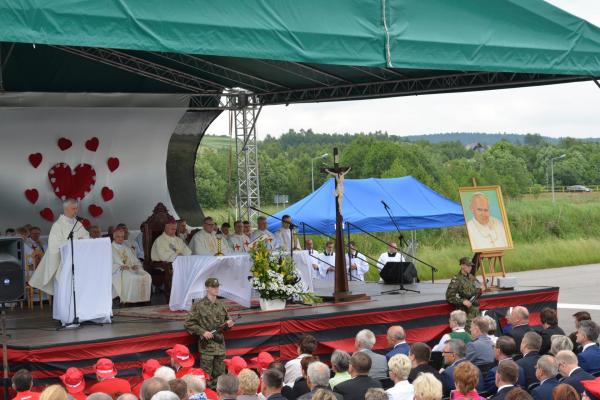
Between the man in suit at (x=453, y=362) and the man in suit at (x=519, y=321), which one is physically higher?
the man in suit at (x=519, y=321)

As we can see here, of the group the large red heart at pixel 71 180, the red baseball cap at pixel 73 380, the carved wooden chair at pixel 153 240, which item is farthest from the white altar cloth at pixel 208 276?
the large red heart at pixel 71 180

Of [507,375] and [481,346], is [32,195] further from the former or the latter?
[507,375]

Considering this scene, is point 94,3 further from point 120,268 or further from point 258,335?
point 120,268

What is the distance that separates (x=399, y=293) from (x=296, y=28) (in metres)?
5.88

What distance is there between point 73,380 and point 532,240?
33.0 meters

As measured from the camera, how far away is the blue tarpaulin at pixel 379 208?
2117cm

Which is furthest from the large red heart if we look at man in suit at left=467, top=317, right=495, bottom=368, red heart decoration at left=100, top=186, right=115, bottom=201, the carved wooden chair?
man in suit at left=467, top=317, right=495, bottom=368

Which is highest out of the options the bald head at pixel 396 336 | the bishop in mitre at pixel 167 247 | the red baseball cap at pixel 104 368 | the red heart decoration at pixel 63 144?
the red heart decoration at pixel 63 144

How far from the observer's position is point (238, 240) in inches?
725

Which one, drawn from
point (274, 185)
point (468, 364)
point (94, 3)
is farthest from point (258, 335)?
point (274, 185)

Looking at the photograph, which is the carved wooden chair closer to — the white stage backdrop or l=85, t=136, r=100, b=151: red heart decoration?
the white stage backdrop

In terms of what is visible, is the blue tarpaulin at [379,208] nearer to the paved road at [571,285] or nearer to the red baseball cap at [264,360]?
the paved road at [571,285]

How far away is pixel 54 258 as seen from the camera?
1330cm

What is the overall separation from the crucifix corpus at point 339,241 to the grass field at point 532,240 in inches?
553
